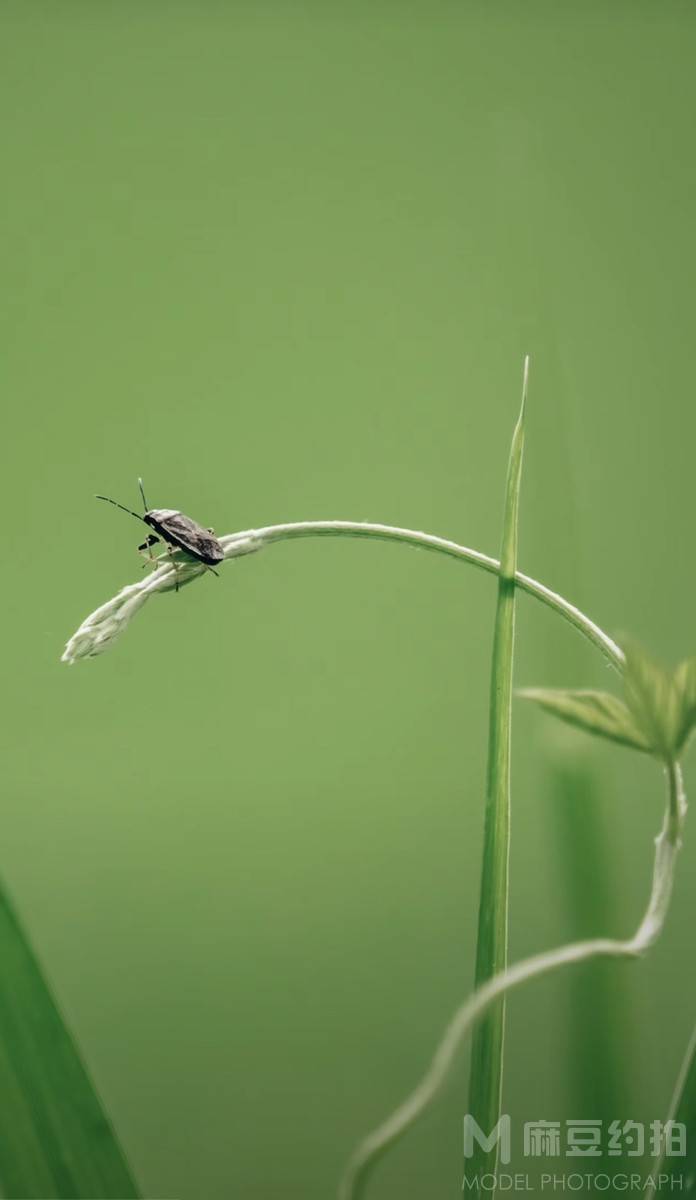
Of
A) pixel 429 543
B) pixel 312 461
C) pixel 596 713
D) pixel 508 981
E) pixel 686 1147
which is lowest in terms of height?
pixel 686 1147

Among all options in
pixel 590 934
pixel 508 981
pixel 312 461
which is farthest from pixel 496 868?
pixel 312 461

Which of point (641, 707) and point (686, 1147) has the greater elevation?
point (641, 707)

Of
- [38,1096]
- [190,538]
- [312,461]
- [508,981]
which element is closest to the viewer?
[508,981]

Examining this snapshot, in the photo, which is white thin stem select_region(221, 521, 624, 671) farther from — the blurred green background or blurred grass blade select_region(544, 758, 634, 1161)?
the blurred green background

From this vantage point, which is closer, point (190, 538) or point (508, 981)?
point (508, 981)

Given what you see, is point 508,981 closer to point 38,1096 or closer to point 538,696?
point 538,696
